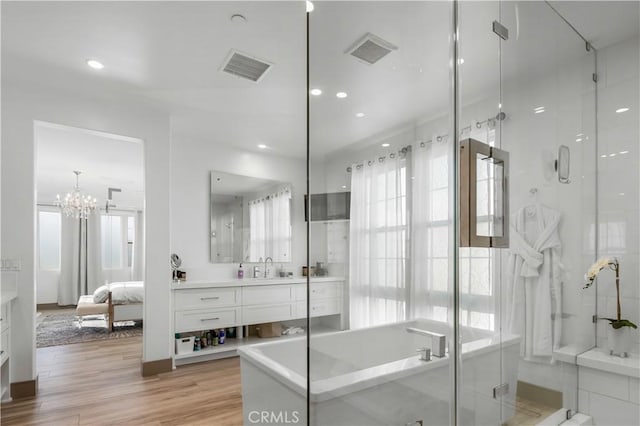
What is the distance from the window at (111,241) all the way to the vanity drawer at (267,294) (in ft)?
20.3

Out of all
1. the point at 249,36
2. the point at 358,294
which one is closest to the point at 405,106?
the point at 358,294

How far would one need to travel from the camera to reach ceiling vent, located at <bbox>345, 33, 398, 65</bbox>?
1.31 meters

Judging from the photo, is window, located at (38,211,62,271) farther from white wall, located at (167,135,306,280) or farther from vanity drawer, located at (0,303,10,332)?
vanity drawer, located at (0,303,10,332)

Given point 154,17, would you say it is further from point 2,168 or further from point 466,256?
point 466,256

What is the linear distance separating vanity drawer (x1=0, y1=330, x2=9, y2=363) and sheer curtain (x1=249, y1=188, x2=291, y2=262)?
7.74ft

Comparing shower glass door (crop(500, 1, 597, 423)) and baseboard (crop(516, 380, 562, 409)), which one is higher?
shower glass door (crop(500, 1, 597, 423))

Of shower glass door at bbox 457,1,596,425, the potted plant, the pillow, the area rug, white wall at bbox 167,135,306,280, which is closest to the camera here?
shower glass door at bbox 457,1,596,425

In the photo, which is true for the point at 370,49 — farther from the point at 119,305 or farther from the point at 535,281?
the point at 119,305

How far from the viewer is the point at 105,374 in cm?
332

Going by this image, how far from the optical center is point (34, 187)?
9.48 feet

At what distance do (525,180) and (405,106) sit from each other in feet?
2.19

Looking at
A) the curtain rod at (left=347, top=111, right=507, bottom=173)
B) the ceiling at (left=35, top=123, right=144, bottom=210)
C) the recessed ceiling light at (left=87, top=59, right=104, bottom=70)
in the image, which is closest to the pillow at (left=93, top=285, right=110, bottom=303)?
the ceiling at (left=35, top=123, right=144, bottom=210)

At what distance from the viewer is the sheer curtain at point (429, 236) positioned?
1.31m

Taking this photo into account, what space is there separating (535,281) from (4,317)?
11.3ft
